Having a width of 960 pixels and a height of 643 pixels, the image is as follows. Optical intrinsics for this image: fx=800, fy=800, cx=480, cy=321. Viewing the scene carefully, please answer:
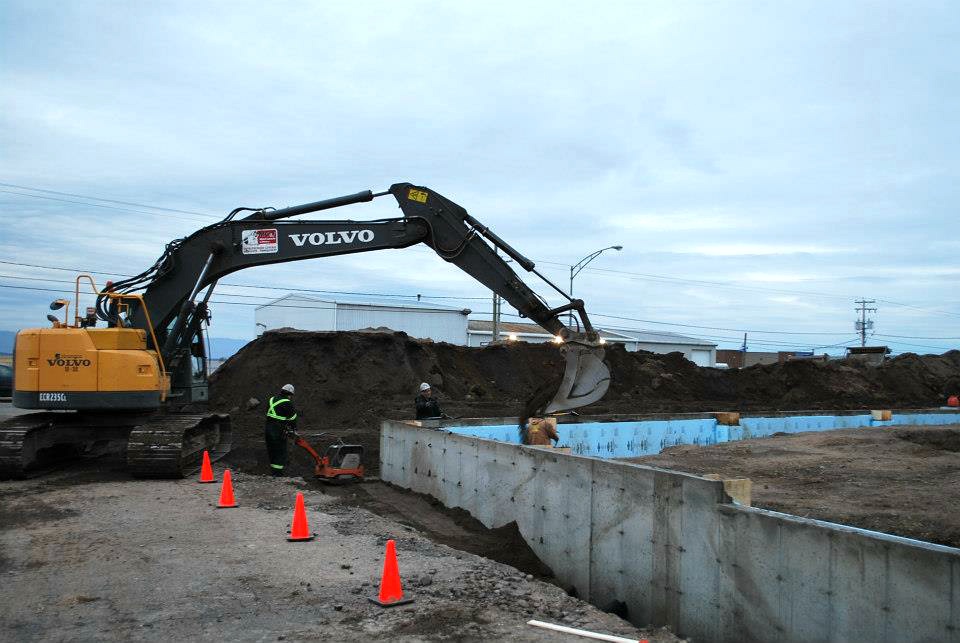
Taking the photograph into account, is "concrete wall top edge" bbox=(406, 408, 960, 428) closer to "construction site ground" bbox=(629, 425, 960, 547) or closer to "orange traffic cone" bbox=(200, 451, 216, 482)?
"construction site ground" bbox=(629, 425, 960, 547)

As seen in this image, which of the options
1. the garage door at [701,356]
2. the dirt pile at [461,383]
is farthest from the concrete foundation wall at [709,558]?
the garage door at [701,356]

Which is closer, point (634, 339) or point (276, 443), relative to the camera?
point (276, 443)

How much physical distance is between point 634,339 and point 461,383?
141 ft

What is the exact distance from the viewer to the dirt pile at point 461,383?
23.0 metres

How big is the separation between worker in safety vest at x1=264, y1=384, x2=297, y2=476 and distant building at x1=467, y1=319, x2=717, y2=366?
43.7m

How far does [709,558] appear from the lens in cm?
639

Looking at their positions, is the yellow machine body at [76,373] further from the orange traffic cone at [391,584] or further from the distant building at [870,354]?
the distant building at [870,354]

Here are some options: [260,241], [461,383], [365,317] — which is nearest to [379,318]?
[365,317]

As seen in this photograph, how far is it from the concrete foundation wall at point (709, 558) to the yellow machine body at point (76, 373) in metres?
6.19

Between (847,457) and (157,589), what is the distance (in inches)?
571

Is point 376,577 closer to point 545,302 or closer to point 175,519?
point 175,519

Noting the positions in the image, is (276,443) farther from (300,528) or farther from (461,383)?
(461,383)

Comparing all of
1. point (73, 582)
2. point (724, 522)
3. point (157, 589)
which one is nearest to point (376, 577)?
point (157, 589)

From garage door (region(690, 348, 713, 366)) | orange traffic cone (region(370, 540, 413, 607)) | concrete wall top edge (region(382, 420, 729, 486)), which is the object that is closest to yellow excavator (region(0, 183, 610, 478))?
concrete wall top edge (region(382, 420, 729, 486))
